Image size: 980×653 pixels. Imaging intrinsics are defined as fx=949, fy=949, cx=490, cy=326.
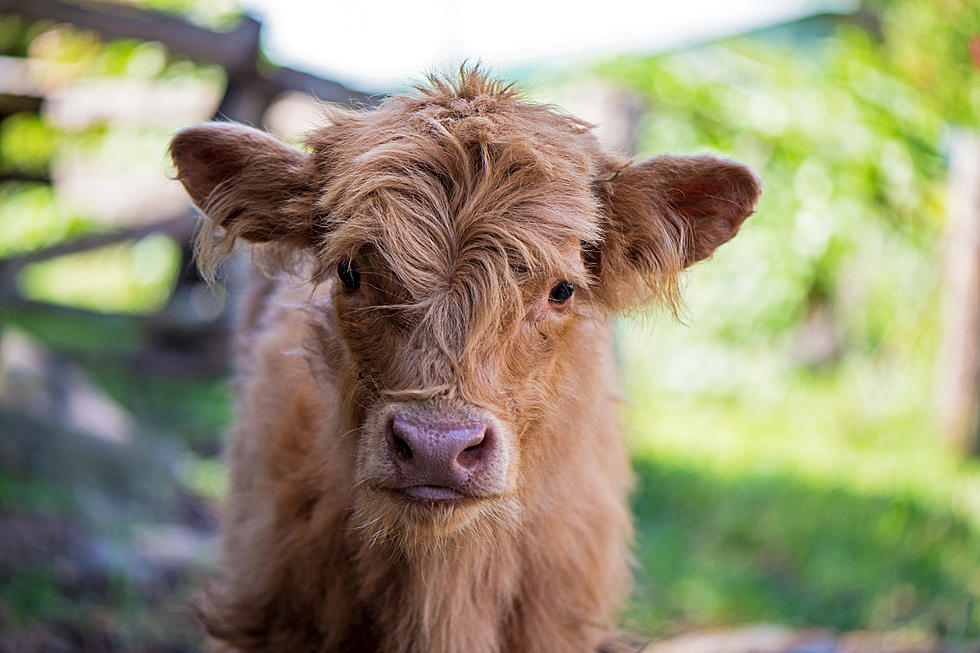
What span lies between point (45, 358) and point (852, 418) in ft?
19.4

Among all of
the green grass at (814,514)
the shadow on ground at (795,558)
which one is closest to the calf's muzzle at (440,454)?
the green grass at (814,514)

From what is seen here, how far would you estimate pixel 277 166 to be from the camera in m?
2.79

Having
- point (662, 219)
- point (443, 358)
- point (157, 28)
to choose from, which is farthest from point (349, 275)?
point (157, 28)

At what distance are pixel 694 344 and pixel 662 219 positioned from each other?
24.0ft

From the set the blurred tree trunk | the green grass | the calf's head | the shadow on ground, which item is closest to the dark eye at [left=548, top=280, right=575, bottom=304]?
the calf's head

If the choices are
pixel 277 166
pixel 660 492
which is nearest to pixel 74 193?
pixel 660 492

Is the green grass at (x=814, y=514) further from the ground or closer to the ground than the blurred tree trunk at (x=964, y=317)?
closer to the ground

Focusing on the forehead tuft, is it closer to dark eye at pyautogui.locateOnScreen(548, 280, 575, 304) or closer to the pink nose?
dark eye at pyautogui.locateOnScreen(548, 280, 575, 304)

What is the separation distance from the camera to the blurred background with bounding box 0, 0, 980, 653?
15.1 feet

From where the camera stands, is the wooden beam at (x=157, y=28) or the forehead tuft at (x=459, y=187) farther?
the wooden beam at (x=157, y=28)

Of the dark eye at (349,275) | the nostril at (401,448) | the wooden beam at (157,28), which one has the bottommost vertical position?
the nostril at (401,448)

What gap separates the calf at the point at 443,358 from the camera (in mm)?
2371

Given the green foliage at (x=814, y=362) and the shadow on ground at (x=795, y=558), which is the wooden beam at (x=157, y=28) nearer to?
the green foliage at (x=814, y=362)

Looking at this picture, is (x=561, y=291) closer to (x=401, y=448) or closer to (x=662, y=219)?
(x=662, y=219)
